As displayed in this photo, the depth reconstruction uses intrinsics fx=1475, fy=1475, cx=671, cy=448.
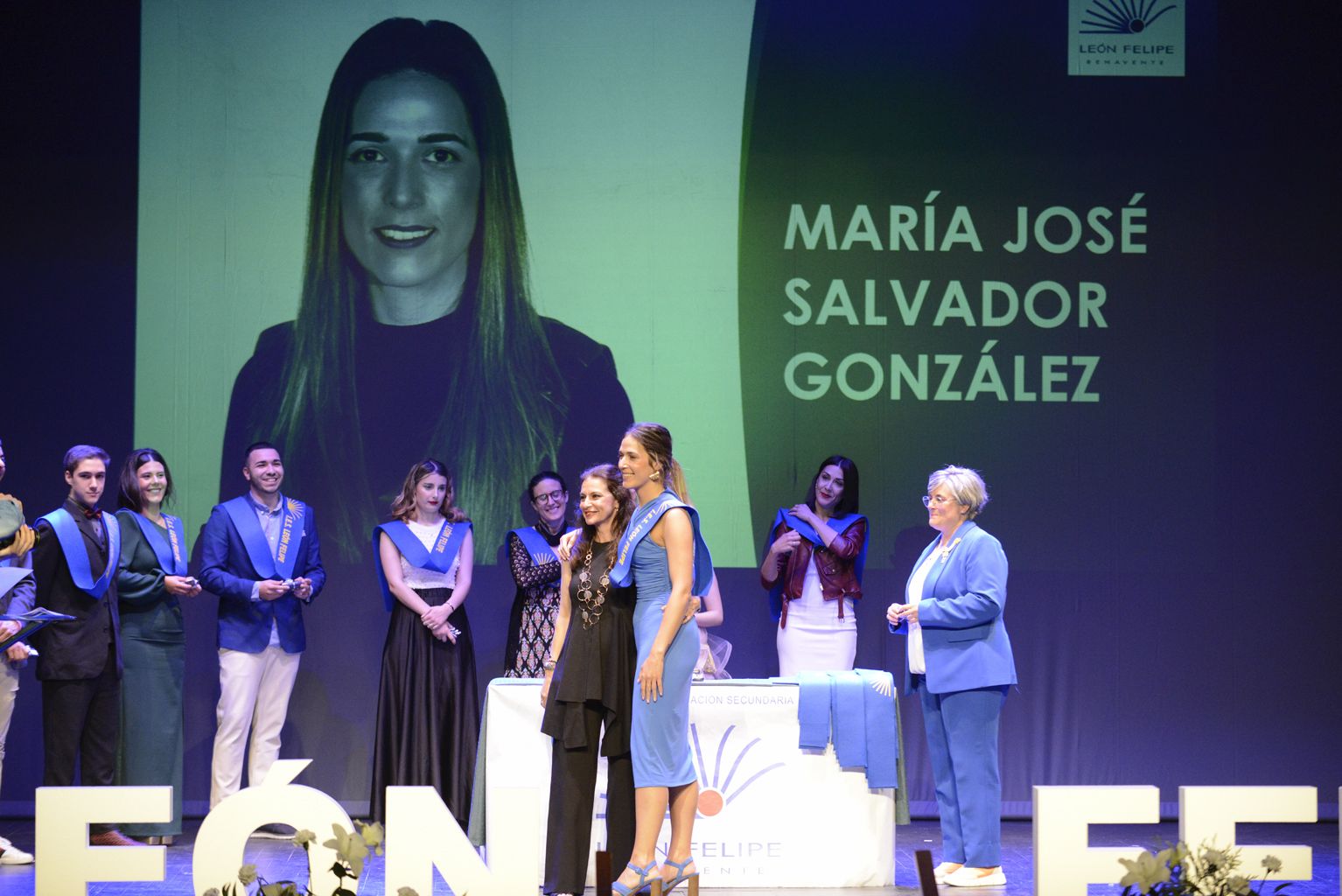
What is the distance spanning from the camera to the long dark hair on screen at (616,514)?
4656 millimetres

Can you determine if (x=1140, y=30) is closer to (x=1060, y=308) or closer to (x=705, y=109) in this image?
(x=1060, y=308)

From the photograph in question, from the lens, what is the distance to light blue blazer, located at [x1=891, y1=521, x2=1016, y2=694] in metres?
5.14

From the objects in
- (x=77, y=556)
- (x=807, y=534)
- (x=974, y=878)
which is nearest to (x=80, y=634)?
(x=77, y=556)

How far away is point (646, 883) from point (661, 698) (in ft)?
1.78

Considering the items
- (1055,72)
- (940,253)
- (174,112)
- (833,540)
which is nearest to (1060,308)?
(940,253)

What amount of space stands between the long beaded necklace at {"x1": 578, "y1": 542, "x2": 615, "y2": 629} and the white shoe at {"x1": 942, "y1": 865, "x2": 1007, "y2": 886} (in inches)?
66.4

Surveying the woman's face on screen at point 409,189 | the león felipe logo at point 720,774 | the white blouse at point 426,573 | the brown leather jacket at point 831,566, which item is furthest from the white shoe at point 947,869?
the woman's face on screen at point 409,189

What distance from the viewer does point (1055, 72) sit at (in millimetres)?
7340

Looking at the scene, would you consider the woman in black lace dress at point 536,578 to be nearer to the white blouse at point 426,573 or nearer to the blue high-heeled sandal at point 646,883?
the white blouse at point 426,573

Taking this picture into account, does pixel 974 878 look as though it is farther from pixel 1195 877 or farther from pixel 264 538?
pixel 264 538

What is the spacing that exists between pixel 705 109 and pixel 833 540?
7.45ft

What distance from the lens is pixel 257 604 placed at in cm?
626

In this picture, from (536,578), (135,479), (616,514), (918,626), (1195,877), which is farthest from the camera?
(536,578)

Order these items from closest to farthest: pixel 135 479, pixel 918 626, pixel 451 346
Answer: pixel 918 626, pixel 135 479, pixel 451 346
